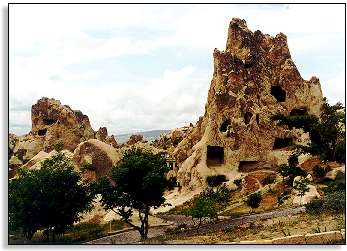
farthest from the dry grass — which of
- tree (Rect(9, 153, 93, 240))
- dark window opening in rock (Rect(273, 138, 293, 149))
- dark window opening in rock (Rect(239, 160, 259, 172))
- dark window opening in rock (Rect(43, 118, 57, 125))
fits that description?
dark window opening in rock (Rect(43, 118, 57, 125))

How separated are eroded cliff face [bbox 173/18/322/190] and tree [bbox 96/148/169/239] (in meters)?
6.43

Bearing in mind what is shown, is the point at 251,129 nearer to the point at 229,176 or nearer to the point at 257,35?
the point at 229,176

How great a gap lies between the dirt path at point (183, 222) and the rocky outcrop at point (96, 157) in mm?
3967

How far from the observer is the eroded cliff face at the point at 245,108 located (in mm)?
19766

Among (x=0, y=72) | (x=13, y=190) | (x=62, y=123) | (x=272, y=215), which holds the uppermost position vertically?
(x=62, y=123)

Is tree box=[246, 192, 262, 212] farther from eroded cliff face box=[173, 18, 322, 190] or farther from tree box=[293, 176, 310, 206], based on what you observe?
eroded cliff face box=[173, 18, 322, 190]

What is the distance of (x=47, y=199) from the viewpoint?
1179 cm

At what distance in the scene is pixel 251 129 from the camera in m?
20.0

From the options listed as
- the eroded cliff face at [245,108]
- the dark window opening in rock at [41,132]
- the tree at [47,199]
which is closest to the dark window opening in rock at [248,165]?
the eroded cliff face at [245,108]

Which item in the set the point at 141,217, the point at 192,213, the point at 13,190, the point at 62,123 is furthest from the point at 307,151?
the point at 62,123

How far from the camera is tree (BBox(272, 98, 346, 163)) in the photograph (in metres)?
11.6

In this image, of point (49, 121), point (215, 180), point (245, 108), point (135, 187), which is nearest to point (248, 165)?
point (215, 180)

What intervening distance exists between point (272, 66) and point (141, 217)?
1032cm

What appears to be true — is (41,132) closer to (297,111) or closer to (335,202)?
(297,111)
